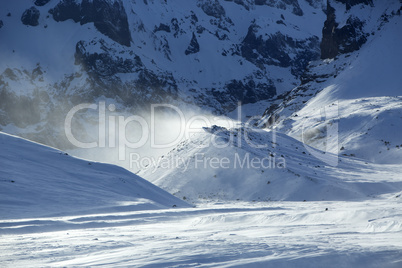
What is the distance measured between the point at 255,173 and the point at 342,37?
72668 mm

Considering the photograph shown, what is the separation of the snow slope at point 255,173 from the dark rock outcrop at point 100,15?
447ft

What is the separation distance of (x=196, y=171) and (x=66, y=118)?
120 meters

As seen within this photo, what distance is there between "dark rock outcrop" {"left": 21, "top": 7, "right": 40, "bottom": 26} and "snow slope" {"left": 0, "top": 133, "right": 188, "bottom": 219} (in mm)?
156808

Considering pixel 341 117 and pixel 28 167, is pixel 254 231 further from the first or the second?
pixel 341 117

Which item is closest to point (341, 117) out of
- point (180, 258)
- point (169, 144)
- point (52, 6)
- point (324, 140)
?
point (324, 140)

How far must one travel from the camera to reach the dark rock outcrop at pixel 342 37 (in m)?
88.8

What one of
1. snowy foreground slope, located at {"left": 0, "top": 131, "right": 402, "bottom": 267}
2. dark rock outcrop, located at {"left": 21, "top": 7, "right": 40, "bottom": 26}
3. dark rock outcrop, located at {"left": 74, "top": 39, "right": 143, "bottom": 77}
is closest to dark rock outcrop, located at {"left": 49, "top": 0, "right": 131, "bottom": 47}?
dark rock outcrop, located at {"left": 21, "top": 7, "right": 40, "bottom": 26}

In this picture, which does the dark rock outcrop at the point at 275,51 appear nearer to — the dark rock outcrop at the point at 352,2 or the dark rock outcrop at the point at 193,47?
the dark rock outcrop at the point at 193,47

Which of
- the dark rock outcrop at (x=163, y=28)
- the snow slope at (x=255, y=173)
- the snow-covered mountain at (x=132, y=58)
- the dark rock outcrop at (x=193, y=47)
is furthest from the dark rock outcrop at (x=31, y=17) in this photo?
the snow slope at (x=255, y=173)

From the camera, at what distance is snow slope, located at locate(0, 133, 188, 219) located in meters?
15.9

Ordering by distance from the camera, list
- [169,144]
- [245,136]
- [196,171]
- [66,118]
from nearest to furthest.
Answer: [196,171], [245,136], [169,144], [66,118]

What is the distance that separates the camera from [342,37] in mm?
92688

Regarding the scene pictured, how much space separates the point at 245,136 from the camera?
34188 mm

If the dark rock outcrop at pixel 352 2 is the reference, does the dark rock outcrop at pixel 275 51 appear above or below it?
above
